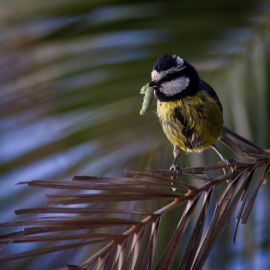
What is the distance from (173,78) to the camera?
6.08ft

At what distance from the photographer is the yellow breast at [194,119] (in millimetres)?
1850

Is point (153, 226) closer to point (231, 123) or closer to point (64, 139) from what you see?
point (64, 139)

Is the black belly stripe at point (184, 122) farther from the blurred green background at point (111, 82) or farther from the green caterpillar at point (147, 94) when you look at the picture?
the green caterpillar at point (147, 94)

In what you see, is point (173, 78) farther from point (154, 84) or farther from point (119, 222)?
point (119, 222)

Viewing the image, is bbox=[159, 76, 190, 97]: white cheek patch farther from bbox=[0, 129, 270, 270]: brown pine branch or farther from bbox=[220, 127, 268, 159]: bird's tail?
bbox=[0, 129, 270, 270]: brown pine branch

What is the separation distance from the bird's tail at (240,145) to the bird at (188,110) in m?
0.07

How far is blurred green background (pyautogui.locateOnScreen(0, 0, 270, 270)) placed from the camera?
1605 mm

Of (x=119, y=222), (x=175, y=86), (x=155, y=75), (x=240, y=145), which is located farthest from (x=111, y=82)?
(x=119, y=222)

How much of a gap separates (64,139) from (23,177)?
6.0 inches

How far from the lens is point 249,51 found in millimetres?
1801

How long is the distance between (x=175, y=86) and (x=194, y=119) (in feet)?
0.36

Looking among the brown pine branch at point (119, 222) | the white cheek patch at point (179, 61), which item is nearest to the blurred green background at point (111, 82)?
the white cheek patch at point (179, 61)

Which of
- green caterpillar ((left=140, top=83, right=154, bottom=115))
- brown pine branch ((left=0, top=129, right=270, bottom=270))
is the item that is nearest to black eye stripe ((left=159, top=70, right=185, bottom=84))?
green caterpillar ((left=140, top=83, right=154, bottom=115))

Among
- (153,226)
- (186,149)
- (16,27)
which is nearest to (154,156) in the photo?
(186,149)
